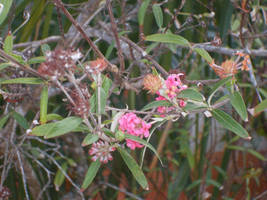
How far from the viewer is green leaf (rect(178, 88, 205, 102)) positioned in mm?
557

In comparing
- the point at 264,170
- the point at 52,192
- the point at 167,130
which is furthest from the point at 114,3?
the point at 264,170

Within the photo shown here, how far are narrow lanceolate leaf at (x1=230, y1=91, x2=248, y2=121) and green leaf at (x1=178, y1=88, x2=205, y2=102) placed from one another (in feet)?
0.18

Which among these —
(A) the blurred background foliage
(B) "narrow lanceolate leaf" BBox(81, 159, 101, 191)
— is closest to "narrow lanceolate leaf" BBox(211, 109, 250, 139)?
(B) "narrow lanceolate leaf" BBox(81, 159, 101, 191)

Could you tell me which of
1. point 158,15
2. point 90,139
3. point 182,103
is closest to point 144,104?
point 158,15

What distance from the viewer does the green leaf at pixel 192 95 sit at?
557mm

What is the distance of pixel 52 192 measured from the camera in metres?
1.42

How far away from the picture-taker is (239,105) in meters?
0.55

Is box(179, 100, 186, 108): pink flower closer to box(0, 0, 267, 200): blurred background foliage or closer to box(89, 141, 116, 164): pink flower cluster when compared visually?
box(89, 141, 116, 164): pink flower cluster

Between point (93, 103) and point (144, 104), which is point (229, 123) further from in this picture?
point (144, 104)

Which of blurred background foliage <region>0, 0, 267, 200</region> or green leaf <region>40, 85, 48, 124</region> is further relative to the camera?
blurred background foliage <region>0, 0, 267, 200</region>

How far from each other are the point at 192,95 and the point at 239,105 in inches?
3.2

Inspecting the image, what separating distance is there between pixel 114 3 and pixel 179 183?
868 millimetres

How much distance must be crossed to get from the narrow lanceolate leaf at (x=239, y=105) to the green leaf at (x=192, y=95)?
0.18ft

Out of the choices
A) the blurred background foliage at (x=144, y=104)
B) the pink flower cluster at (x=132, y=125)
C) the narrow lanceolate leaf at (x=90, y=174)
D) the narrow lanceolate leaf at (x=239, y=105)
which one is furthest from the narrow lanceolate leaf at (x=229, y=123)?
the blurred background foliage at (x=144, y=104)
